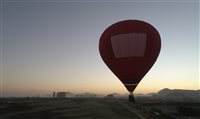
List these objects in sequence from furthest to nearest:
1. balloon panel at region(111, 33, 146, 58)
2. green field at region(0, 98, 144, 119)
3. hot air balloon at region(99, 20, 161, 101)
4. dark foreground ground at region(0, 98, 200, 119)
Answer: balloon panel at region(111, 33, 146, 58) → hot air balloon at region(99, 20, 161, 101) → dark foreground ground at region(0, 98, 200, 119) → green field at region(0, 98, 144, 119)

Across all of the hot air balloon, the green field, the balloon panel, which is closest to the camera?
the green field

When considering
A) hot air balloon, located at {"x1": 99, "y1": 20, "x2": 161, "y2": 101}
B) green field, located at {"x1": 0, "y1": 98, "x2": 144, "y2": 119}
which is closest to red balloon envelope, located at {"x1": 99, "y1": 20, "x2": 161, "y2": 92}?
hot air balloon, located at {"x1": 99, "y1": 20, "x2": 161, "y2": 101}

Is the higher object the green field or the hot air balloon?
the hot air balloon

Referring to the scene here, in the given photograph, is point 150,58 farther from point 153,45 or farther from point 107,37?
point 107,37

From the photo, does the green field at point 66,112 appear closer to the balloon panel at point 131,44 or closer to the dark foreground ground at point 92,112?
the dark foreground ground at point 92,112

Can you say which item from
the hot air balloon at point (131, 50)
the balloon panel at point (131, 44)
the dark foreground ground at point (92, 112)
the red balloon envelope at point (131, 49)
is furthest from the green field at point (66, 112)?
the balloon panel at point (131, 44)

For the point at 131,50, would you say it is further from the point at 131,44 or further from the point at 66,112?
the point at 66,112

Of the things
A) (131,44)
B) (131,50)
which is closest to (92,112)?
(131,50)

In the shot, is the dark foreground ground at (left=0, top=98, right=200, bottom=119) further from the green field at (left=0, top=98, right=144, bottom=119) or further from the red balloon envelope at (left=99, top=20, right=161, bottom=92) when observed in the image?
the red balloon envelope at (left=99, top=20, right=161, bottom=92)

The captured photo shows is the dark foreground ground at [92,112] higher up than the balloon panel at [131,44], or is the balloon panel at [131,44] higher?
the balloon panel at [131,44]
